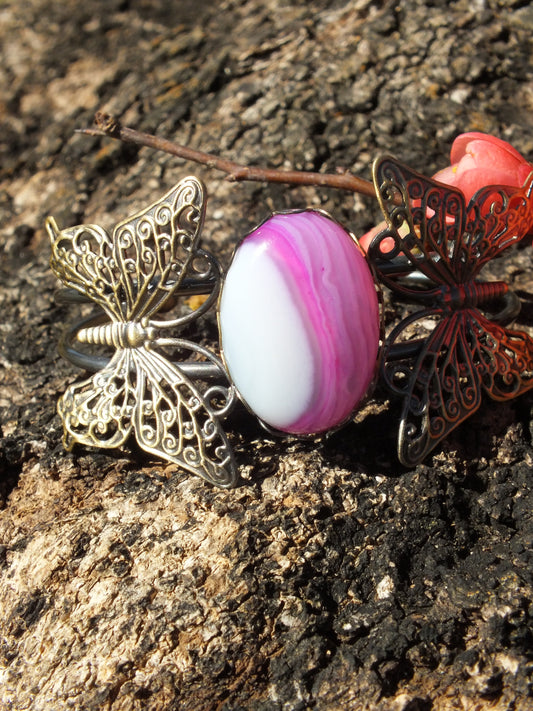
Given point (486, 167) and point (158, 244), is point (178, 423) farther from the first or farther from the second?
point (486, 167)

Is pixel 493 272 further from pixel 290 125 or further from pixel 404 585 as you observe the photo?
pixel 404 585

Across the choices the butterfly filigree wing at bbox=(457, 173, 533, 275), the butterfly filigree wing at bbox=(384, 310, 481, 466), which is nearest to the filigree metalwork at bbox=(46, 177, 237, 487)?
the butterfly filigree wing at bbox=(384, 310, 481, 466)

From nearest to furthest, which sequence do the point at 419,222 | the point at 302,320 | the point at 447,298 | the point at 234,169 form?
the point at 302,320, the point at 419,222, the point at 447,298, the point at 234,169

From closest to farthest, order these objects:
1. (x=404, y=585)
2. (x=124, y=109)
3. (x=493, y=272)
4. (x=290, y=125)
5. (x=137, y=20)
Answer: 1. (x=404, y=585)
2. (x=493, y=272)
3. (x=290, y=125)
4. (x=124, y=109)
5. (x=137, y=20)

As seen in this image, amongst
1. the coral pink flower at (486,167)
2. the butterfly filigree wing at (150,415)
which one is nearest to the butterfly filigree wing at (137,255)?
the butterfly filigree wing at (150,415)

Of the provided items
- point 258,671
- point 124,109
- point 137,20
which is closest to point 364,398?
point 258,671

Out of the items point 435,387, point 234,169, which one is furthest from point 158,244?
point 435,387

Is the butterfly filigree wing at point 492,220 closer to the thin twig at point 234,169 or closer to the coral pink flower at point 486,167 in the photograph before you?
the coral pink flower at point 486,167
